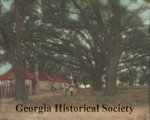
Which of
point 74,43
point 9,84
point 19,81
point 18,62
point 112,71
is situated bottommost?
point 19,81

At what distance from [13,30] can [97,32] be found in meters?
8.61

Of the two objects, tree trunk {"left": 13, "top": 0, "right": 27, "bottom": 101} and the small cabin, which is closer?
tree trunk {"left": 13, "top": 0, "right": 27, "bottom": 101}

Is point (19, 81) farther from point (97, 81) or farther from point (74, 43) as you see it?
point (97, 81)

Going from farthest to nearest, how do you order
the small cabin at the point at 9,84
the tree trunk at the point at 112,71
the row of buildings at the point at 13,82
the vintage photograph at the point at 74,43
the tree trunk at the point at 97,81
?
the tree trunk at the point at 97,81 → the row of buildings at the point at 13,82 → the small cabin at the point at 9,84 → the tree trunk at the point at 112,71 → the vintage photograph at the point at 74,43

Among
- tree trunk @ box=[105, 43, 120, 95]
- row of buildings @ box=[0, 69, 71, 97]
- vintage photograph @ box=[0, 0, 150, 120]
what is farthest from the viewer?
row of buildings @ box=[0, 69, 71, 97]

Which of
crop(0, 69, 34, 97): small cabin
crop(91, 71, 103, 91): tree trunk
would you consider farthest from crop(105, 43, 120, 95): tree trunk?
crop(0, 69, 34, 97): small cabin

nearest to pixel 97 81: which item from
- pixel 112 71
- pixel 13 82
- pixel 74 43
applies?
pixel 74 43

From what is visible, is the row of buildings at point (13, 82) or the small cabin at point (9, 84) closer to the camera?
the small cabin at point (9, 84)

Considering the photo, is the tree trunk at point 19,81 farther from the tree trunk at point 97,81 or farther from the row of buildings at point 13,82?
the tree trunk at point 97,81

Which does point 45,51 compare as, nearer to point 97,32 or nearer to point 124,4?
point 97,32

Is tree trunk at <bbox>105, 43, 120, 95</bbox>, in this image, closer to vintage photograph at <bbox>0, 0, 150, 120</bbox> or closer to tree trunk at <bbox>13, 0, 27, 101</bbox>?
vintage photograph at <bbox>0, 0, 150, 120</bbox>

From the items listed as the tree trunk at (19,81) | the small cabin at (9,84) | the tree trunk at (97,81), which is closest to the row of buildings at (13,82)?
the small cabin at (9,84)

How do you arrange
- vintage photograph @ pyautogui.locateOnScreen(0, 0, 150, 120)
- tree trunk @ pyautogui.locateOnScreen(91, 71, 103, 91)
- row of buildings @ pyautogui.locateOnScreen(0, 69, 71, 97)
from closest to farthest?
vintage photograph @ pyautogui.locateOnScreen(0, 0, 150, 120) → row of buildings @ pyautogui.locateOnScreen(0, 69, 71, 97) → tree trunk @ pyautogui.locateOnScreen(91, 71, 103, 91)

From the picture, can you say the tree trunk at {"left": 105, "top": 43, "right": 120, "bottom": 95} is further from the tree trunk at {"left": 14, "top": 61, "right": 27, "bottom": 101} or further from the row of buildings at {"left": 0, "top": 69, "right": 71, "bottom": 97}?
the row of buildings at {"left": 0, "top": 69, "right": 71, "bottom": 97}
